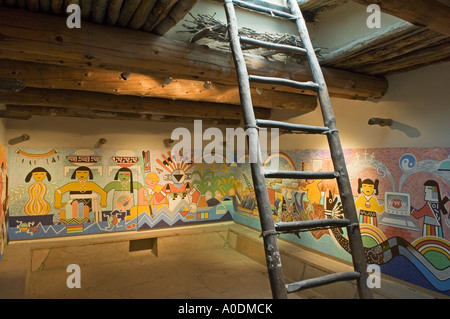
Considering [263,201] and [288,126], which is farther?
[288,126]

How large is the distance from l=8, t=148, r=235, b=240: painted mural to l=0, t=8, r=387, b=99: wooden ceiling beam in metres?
2.77

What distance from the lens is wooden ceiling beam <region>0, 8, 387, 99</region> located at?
1.93m

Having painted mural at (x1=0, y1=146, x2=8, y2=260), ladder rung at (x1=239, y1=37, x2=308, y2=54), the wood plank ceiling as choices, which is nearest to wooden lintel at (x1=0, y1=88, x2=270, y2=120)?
the wood plank ceiling

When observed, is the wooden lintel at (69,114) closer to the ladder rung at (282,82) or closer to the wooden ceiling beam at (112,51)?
the wooden ceiling beam at (112,51)

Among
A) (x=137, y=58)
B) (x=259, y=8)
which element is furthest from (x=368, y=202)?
(x=137, y=58)

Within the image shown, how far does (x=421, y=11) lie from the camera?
1643mm

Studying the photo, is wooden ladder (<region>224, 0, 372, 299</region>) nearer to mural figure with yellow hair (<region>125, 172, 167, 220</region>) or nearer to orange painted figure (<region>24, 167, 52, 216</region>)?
mural figure with yellow hair (<region>125, 172, 167, 220</region>)

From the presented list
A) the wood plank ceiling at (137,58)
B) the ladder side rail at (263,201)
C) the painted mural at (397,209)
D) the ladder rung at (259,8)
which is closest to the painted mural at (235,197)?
the painted mural at (397,209)

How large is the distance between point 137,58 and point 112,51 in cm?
18

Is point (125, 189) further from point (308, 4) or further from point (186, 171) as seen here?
point (308, 4)

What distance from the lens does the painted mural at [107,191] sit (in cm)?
446

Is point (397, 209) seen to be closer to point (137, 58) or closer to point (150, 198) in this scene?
point (137, 58)

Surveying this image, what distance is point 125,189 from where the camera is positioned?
16.6ft
